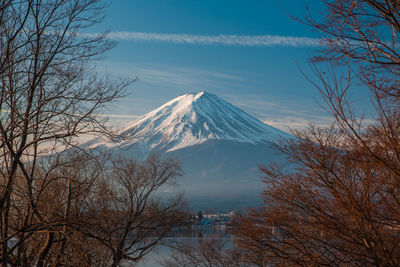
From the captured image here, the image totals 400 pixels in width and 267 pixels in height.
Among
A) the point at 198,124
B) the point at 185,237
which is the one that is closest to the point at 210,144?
the point at 198,124

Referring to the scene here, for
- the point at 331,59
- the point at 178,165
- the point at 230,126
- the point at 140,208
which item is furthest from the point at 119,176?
the point at 230,126

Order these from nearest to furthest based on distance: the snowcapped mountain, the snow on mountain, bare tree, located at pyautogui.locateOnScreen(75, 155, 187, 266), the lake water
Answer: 1. bare tree, located at pyautogui.locateOnScreen(75, 155, 187, 266)
2. the lake water
3. the snowcapped mountain
4. the snow on mountain

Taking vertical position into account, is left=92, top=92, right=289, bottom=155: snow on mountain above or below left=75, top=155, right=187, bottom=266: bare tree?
above

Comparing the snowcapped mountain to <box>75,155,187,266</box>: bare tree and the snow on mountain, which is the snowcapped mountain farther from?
<box>75,155,187,266</box>: bare tree

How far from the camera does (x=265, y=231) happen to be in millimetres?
6531

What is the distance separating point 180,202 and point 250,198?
68798 millimetres

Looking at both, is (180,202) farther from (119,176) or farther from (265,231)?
(265,231)

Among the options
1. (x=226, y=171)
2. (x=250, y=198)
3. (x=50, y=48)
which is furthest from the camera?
(x=226, y=171)

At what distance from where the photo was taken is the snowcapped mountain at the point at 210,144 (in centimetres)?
9806

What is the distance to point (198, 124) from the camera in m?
122

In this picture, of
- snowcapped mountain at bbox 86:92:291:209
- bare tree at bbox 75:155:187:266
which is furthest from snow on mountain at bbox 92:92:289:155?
bare tree at bbox 75:155:187:266

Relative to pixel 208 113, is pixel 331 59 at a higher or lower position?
lower

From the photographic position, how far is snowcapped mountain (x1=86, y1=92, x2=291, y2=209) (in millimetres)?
98062

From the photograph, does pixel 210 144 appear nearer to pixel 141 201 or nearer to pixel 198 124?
pixel 198 124
